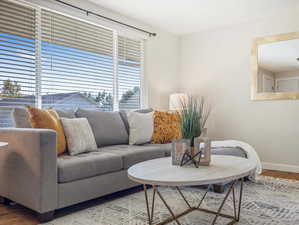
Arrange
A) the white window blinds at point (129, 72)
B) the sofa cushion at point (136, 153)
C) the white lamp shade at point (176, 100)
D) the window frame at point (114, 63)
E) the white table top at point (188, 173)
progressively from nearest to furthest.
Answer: the white table top at point (188, 173)
the sofa cushion at point (136, 153)
the window frame at point (114, 63)
the white window blinds at point (129, 72)
the white lamp shade at point (176, 100)

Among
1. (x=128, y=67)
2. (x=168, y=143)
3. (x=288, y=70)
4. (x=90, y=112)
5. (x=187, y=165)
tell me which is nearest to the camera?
(x=187, y=165)

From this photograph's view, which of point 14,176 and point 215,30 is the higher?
point 215,30

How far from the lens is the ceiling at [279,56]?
3905 mm

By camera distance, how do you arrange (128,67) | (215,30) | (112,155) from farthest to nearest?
(215,30)
(128,67)
(112,155)

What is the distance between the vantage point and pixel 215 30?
4.70 metres

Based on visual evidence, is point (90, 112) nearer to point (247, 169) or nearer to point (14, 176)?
point (14, 176)

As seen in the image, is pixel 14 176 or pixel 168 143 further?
pixel 168 143

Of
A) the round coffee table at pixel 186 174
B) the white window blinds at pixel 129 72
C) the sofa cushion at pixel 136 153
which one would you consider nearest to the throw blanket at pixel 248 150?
the sofa cushion at pixel 136 153

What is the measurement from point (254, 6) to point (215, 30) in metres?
0.99

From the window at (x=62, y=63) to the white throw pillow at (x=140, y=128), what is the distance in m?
0.64

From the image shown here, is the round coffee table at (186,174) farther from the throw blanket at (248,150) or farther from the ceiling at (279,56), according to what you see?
the ceiling at (279,56)

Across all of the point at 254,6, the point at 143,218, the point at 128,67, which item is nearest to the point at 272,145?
the point at 254,6

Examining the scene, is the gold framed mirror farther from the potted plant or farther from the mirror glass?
the potted plant

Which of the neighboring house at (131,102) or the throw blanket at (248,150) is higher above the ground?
the neighboring house at (131,102)
